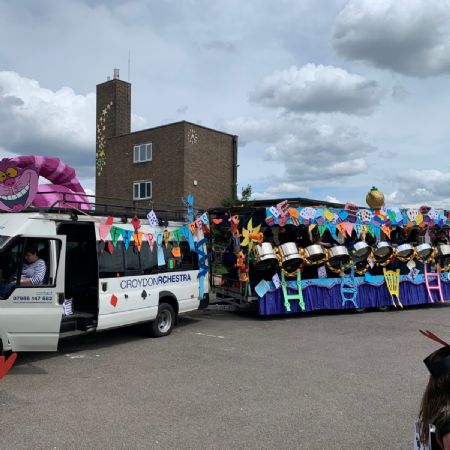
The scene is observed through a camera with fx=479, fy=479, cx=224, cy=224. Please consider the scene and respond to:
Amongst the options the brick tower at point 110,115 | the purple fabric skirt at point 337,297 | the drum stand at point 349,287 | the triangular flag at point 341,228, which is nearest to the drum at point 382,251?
the purple fabric skirt at point 337,297

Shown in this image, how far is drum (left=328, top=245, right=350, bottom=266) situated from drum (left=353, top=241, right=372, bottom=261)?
0.41 m

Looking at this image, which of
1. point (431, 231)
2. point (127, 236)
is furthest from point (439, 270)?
point (127, 236)

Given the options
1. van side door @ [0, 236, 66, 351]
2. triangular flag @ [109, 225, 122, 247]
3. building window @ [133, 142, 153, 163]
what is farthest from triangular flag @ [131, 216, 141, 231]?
building window @ [133, 142, 153, 163]

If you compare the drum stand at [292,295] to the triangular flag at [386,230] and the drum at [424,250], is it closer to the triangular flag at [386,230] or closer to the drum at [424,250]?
the triangular flag at [386,230]

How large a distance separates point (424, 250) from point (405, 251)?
2.69ft

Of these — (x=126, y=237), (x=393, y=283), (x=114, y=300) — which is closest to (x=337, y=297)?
(x=393, y=283)

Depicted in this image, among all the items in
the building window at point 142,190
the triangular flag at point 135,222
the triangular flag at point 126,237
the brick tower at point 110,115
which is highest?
the brick tower at point 110,115

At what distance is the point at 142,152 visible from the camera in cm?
3294

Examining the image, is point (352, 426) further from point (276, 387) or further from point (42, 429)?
point (42, 429)

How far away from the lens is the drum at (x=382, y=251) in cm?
1305

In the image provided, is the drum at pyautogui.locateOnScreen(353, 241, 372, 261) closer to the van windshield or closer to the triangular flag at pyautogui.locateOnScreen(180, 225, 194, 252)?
the triangular flag at pyautogui.locateOnScreen(180, 225, 194, 252)

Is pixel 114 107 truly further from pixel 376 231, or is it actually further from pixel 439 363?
pixel 439 363

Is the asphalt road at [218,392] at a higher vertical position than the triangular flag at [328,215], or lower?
lower

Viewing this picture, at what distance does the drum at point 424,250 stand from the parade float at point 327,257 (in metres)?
0.03
